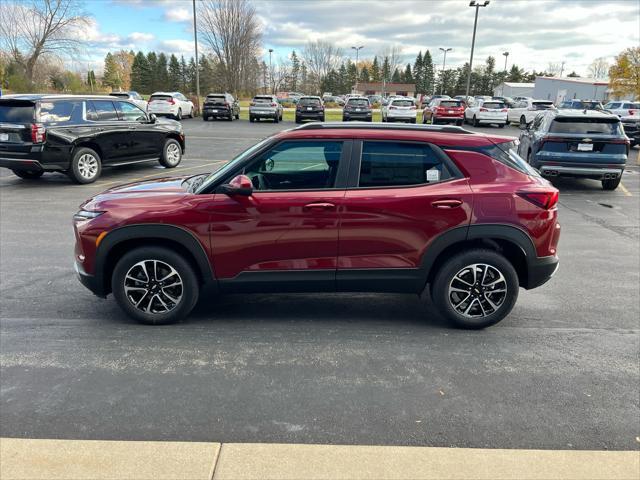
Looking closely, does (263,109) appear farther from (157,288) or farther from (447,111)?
(157,288)

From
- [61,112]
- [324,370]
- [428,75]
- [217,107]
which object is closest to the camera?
[324,370]

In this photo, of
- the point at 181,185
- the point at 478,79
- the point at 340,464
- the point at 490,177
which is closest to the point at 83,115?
the point at 181,185

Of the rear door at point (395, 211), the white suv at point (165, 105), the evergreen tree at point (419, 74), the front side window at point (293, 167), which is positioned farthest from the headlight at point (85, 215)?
the evergreen tree at point (419, 74)

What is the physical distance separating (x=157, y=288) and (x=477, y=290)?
2723 mm

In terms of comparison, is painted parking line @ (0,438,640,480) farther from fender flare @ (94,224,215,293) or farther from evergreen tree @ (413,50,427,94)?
evergreen tree @ (413,50,427,94)

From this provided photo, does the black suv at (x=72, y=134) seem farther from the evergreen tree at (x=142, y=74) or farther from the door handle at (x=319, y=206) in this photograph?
the evergreen tree at (x=142, y=74)

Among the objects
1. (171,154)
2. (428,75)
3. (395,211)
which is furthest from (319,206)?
(428,75)

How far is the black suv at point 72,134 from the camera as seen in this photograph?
10047 mm

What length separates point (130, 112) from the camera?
1192 cm

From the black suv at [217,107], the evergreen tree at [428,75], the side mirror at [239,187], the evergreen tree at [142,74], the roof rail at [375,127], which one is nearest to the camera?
the side mirror at [239,187]

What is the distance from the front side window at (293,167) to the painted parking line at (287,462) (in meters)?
2.13

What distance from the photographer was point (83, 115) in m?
10.8

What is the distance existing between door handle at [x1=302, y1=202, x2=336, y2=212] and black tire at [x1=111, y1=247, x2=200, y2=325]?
3.71 feet

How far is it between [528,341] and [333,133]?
238 cm
